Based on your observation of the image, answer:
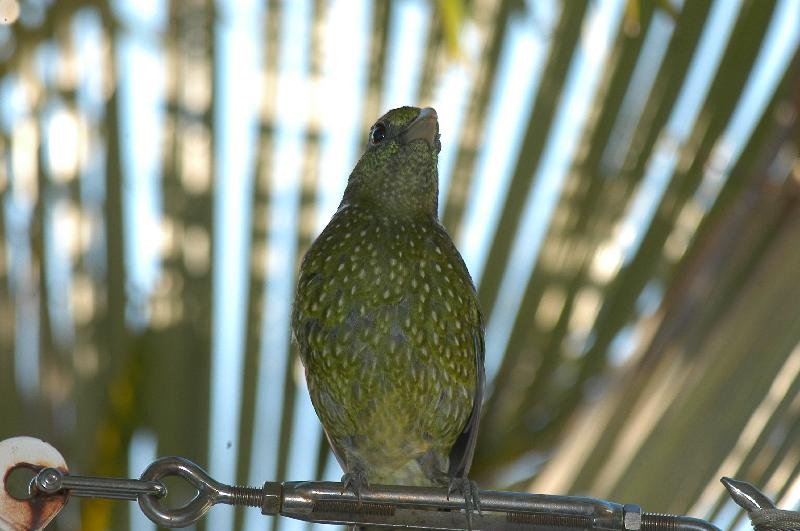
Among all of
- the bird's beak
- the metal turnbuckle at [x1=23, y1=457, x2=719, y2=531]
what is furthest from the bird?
the metal turnbuckle at [x1=23, y1=457, x2=719, y2=531]

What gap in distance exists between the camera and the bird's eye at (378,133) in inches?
147

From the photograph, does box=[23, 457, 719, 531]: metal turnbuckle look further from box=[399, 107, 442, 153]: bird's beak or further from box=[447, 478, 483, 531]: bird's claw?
box=[399, 107, 442, 153]: bird's beak

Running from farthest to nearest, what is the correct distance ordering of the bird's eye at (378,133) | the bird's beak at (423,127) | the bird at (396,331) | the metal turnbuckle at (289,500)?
the bird's eye at (378,133) < the bird's beak at (423,127) < the bird at (396,331) < the metal turnbuckle at (289,500)

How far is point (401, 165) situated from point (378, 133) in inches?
4.6

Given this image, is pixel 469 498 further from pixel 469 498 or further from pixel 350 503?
pixel 350 503

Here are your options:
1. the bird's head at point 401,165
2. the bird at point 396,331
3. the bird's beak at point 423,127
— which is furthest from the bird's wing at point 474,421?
the bird's beak at point 423,127

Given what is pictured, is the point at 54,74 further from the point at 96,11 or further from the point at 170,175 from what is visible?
the point at 170,175

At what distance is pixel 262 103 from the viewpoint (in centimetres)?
386

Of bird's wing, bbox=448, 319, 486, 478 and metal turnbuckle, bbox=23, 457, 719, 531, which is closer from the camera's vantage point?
metal turnbuckle, bbox=23, 457, 719, 531

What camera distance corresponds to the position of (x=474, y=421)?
354 cm

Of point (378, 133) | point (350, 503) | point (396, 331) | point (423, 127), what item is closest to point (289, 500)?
point (350, 503)

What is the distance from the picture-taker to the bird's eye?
3.74 meters

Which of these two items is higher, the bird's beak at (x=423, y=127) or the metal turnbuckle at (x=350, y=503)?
the bird's beak at (x=423, y=127)

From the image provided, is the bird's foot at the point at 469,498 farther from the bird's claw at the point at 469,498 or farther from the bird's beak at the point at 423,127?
the bird's beak at the point at 423,127
